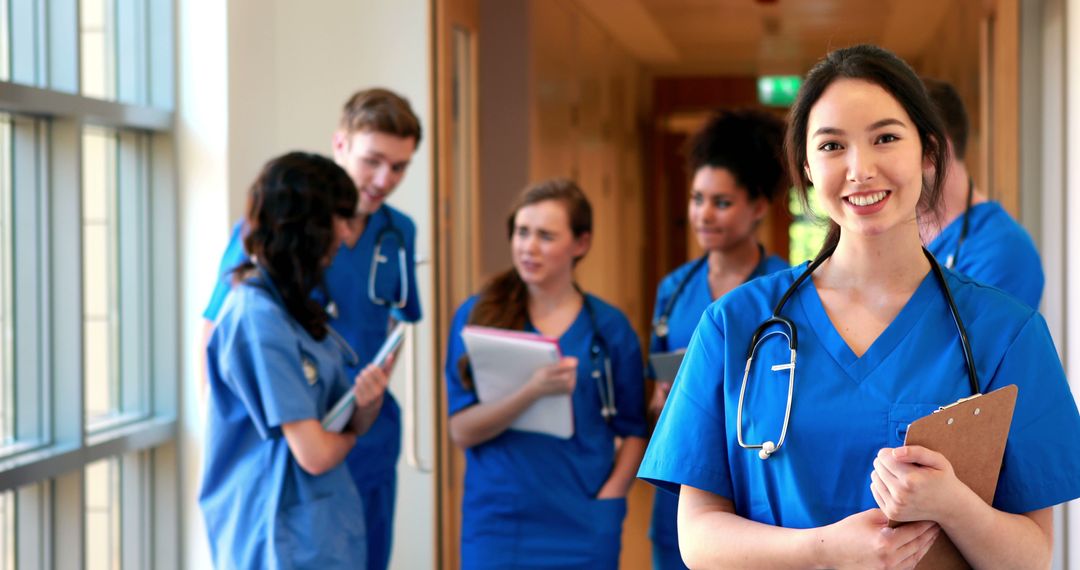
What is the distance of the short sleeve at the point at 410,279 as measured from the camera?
9.34ft

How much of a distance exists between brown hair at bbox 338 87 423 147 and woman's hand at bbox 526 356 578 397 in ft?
2.21

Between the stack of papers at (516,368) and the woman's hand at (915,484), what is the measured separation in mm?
1212

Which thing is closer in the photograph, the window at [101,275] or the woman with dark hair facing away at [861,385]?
the woman with dark hair facing away at [861,385]

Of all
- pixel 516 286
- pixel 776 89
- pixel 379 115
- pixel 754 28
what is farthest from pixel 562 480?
pixel 776 89

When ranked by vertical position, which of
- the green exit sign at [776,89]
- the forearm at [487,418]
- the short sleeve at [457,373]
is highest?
the green exit sign at [776,89]

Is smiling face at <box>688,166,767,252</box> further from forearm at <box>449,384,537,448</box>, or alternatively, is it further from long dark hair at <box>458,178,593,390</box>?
forearm at <box>449,384,537,448</box>

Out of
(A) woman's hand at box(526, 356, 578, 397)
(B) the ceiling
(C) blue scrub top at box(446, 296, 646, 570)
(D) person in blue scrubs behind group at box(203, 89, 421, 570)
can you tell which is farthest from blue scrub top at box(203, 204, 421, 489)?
(B) the ceiling

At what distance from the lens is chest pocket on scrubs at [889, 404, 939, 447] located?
1.23 metres

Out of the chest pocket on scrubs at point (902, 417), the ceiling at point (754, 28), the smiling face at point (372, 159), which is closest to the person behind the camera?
the chest pocket on scrubs at point (902, 417)

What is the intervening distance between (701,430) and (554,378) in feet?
3.56

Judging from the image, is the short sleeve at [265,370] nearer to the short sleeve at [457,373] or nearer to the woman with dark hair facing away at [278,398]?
the woman with dark hair facing away at [278,398]

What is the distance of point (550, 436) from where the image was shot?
8.16 feet

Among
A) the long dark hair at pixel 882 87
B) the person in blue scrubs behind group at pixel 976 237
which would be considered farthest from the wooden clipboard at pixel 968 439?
the person in blue scrubs behind group at pixel 976 237

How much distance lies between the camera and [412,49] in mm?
3254
